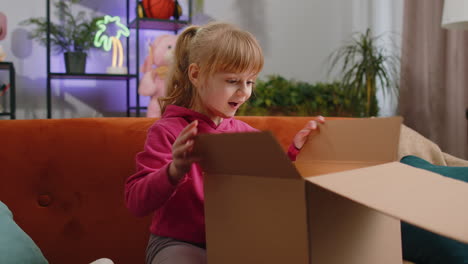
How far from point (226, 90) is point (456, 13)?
1.70m

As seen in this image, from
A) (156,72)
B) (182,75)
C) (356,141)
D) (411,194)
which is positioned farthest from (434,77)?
(411,194)

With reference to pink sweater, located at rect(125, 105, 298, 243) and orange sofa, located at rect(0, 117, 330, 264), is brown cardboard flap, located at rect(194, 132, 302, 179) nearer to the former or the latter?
pink sweater, located at rect(125, 105, 298, 243)

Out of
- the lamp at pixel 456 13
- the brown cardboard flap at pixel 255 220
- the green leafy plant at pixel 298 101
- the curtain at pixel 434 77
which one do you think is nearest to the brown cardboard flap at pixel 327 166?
the brown cardboard flap at pixel 255 220

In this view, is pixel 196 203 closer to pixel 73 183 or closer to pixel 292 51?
pixel 73 183

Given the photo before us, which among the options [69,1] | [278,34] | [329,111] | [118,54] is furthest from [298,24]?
[69,1]

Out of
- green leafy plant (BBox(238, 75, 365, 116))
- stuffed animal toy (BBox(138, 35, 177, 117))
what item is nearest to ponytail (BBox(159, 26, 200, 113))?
green leafy plant (BBox(238, 75, 365, 116))

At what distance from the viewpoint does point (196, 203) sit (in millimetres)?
1002

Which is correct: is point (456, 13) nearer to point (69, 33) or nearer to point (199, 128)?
point (199, 128)

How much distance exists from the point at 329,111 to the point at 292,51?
3.95 feet

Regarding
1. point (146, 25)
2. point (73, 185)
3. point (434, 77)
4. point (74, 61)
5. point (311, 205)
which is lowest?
point (73, 185)

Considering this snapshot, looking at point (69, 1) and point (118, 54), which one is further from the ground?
point (69, 1)

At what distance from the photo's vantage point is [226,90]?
956mm

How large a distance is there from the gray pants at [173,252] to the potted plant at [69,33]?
273 cm

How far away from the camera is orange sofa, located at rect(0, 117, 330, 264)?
4.01ft
